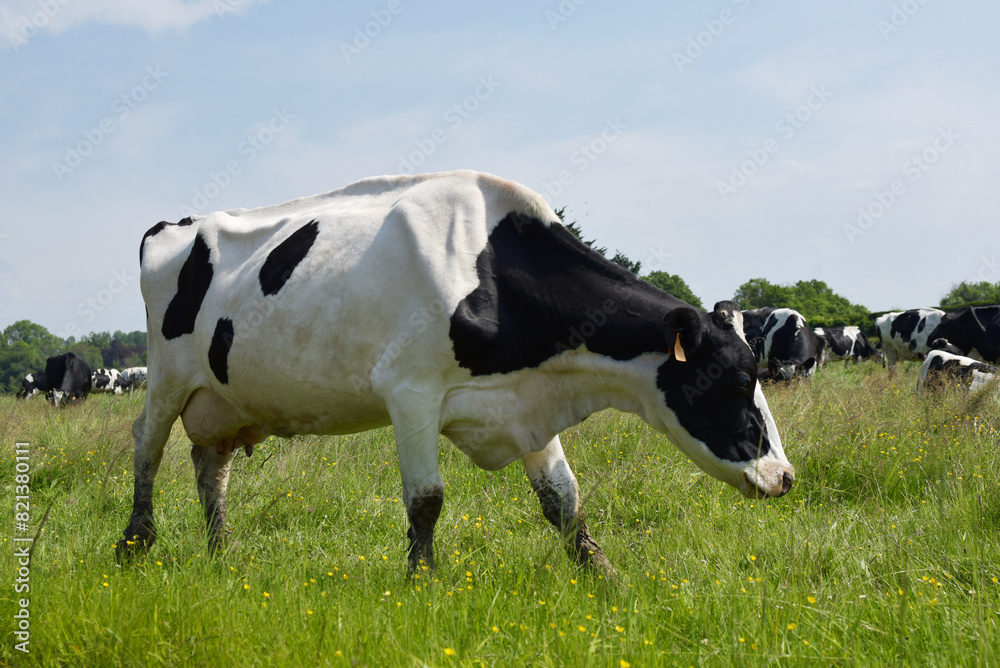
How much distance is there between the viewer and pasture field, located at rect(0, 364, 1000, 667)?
9.29ft

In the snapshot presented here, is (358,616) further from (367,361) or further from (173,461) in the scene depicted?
(173,461)

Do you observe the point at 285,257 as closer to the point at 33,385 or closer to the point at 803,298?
the point at 33,385

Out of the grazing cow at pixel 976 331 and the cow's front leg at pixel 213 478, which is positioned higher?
the cow's front leg at pixel 213 478

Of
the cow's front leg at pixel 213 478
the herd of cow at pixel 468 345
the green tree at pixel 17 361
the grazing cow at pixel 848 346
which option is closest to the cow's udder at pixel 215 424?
the cow's front leg at pixel 213 478

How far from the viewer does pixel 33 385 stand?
3011 centimetres

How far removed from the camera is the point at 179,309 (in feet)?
18.1

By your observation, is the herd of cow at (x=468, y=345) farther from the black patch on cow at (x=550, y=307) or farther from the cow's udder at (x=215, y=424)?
the cow's udder at (x=215, y=424)

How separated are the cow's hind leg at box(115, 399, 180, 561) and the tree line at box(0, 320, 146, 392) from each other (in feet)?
219

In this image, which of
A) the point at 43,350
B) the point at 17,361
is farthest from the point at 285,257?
the point at 43,350

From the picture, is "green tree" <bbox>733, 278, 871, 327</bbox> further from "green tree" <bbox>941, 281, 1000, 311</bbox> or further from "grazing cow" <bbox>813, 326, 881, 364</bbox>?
"grazing cow" <bbox>813, 326, 881, 364</bbox>

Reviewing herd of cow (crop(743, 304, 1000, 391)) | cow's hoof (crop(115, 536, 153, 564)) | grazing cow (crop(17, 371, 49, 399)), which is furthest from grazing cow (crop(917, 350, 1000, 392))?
grazing cow (crop(17, 371, 49, 399))

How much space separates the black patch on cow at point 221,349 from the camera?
4.89m

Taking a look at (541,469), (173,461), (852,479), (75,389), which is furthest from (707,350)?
(75,389)

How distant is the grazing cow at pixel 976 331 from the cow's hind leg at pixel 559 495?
57.3 feet
